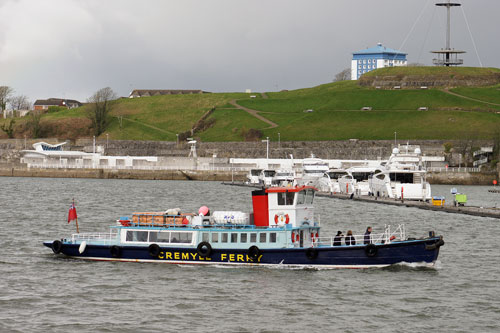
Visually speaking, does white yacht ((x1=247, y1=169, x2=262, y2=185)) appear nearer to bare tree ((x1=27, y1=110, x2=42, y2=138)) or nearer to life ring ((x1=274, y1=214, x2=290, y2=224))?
bare tree ((x1=27, y1=110, x2=42, y2=138))

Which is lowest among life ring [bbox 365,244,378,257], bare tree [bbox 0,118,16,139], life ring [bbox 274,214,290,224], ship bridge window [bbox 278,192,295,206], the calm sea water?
the calm sea water

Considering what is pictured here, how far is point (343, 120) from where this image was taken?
17612cm

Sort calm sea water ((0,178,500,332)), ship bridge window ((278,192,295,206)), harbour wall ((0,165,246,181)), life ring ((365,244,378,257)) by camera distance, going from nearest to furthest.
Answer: calm sea water ((0,178,500,332)), life ring ((365,244,378,257)), ship bridge window ((278,192,295,206)), harbour wall ((0,165,246,181))

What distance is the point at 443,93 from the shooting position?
190 metres

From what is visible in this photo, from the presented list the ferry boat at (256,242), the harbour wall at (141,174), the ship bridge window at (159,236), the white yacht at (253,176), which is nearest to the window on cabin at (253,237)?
the ferry boat at (256,242)

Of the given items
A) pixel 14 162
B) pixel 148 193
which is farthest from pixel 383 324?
pixel 14 162

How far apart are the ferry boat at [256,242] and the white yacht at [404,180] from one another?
47156mm

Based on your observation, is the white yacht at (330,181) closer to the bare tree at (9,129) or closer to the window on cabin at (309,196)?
the window on cabin at (309,196)

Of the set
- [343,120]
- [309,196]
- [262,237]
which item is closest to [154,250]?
[262,237]

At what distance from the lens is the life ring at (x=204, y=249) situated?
40.0 metres

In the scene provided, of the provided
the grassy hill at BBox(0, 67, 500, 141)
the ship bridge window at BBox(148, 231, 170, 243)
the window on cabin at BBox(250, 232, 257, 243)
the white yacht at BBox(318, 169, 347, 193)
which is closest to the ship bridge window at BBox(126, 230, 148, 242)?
the ship bridge window at BBox(148, 231, 170, 243)

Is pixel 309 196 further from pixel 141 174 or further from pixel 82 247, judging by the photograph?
pixel 141 174

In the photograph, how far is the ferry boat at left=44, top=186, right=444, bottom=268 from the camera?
39656mm

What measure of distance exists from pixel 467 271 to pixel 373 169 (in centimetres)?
6529
